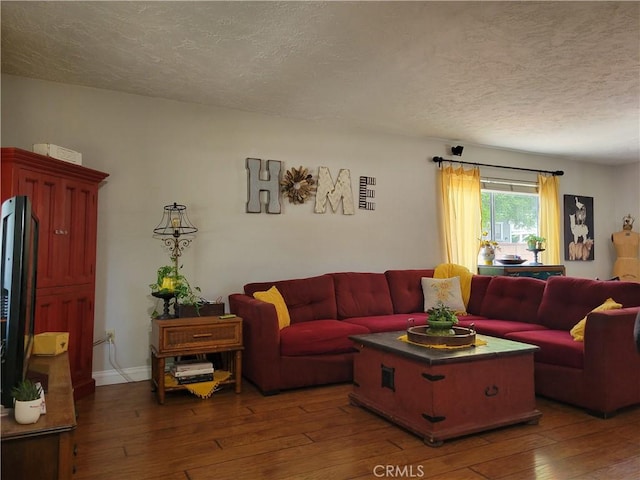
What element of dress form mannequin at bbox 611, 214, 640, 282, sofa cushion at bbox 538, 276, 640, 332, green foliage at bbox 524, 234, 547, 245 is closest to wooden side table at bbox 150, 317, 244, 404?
sofa cushion at bbox 538, 276, 640, 332

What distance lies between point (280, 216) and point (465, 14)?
99.5 inches

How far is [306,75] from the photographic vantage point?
11.5ft

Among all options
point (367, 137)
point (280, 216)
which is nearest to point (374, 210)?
point (367, 137)

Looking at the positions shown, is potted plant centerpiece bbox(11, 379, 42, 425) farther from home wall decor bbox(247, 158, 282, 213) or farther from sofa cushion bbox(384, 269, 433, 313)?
sofa cushion bbox(384, 269, 433, 313)

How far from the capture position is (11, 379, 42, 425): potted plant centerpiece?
4.31ft

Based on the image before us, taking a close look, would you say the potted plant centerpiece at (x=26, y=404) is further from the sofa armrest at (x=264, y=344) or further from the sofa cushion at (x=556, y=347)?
the sofa cushion at (x=556, y=347)

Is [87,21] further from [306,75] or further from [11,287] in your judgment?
[11,287]

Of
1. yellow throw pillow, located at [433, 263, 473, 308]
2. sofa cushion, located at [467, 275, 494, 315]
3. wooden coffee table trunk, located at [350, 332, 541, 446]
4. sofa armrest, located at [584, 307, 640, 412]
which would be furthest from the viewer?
yellow throw pillow, located at [433, 263, 473, 308]

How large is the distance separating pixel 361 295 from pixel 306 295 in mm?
615

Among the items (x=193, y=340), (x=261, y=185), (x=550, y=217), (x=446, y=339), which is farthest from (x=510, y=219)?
(x=193, y=340)

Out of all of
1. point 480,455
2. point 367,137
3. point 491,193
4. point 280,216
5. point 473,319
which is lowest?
point 480,455

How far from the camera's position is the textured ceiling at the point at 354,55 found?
2574 mm

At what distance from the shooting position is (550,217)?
6352 mm

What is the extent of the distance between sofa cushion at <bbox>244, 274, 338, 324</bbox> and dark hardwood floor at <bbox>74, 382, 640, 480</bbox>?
0.98 meters
